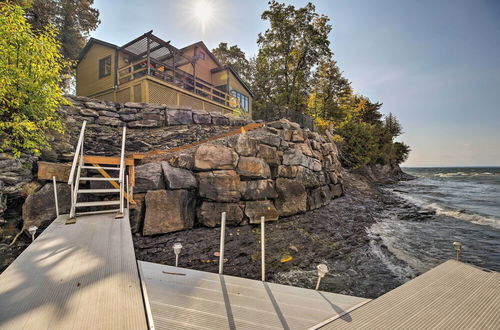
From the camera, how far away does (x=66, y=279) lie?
2.02m

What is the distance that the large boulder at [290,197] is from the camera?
27.2 ft

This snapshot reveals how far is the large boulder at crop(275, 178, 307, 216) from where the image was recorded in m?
8.29

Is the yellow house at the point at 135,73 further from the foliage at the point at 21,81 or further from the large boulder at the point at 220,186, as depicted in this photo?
the large boulder at the point at 220,186

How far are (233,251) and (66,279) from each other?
379 cm

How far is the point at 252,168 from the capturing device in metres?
7.90

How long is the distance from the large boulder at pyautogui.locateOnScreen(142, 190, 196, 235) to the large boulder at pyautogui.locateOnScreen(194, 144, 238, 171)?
119cm

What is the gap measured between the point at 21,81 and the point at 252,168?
22.9 feet

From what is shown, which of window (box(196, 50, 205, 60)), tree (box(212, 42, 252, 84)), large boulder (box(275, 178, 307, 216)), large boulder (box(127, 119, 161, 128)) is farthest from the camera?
tree (box(212, 42, 252, 84))

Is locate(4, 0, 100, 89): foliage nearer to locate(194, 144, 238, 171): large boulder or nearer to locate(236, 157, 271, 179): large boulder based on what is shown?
locate(194, 144, 238, 171): large boulder

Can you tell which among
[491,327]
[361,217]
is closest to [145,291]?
[491,327]

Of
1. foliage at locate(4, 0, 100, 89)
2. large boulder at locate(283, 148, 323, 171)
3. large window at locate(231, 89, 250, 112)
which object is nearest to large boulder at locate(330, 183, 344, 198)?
large boulder at locate(283, 148, 323, 171)

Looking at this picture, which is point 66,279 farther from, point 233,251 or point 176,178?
point 176,178

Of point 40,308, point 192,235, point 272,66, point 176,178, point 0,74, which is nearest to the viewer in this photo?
point 40,308

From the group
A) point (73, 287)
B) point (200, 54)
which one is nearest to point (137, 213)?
point (73, 287)
